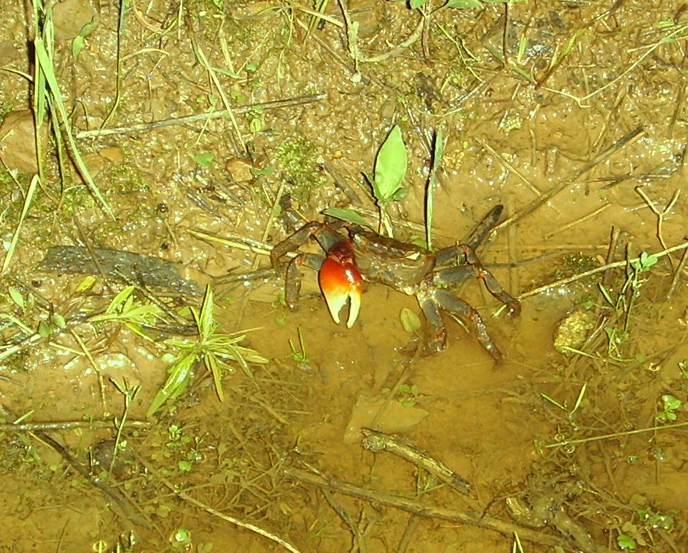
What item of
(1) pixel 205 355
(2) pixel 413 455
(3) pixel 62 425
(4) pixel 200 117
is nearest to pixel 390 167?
(4) pixel 200 117

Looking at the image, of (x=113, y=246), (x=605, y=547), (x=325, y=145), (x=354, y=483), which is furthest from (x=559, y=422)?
(x=113, y=246)

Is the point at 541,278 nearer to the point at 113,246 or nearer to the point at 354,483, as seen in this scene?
the point at 354,483

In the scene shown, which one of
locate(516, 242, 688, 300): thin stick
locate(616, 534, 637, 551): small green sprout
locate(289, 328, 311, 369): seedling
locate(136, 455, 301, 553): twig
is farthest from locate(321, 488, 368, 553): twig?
locate(516, 242, 688, 300): thin stick

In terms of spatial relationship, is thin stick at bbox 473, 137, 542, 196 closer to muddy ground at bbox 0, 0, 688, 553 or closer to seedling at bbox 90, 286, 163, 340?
muddy ground at bbox 0, 0, 688, 553

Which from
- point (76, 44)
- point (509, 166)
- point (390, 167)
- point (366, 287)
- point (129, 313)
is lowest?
point (366, 287)

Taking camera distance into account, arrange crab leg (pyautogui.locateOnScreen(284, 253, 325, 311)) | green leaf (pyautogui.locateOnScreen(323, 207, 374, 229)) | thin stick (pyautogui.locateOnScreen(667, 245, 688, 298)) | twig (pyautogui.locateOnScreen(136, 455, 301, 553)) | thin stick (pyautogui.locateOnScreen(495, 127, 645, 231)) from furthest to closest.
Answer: thin stick (pyautogui.locateOnScreen(495, 127, 645, 231)) → thin stick (pyautogui.locateOnScreen(667, 245, 688, 298)) → crab leg (pyautogui.locateOnScreen(284, 253, 325, 311)) → green leaf (pyautogui.locateOnScreen(323, 207, 374, 229)) → twig (pyautogui.locateOnScreen(136, 455, 301, 553))

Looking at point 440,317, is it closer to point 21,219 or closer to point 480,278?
point 480,278
